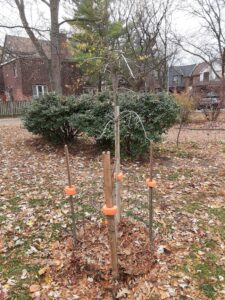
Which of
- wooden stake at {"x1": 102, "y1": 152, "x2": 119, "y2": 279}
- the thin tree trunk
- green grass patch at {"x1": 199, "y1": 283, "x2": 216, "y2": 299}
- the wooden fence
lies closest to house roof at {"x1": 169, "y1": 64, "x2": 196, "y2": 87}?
the wooden fence

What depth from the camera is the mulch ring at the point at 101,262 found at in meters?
2.41

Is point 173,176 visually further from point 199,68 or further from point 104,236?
point 199,68

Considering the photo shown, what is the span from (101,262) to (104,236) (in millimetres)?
410

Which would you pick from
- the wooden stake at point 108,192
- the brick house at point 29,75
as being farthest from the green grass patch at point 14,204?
the brick house at point 29,75

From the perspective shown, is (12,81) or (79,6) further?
(12,81)

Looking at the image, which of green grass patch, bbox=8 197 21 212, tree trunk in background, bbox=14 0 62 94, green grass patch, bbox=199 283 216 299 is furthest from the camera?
tree trunk in background, bbox=14 0 62 94

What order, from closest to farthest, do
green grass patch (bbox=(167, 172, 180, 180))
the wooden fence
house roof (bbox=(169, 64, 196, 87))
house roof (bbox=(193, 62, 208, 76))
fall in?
green grass patch (bbox=(167, 172, 180, 180))
the wooden fence
house roof (bbox=(193, 62, 208, 76))
house roof (bbox=(169, 64, 196, 87))

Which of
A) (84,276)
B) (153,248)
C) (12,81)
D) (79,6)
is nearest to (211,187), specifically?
(153,248)

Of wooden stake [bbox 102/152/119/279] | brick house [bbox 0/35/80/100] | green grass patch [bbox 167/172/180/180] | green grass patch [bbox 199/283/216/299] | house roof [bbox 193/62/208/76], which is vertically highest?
house roof [bbox 193/62/208/76]

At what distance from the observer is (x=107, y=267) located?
8.30ft

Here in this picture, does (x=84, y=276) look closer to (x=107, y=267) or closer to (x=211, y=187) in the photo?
(x=107, y=267)

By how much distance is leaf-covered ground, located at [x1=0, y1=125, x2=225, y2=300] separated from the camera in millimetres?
2385

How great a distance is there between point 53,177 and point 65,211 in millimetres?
1447

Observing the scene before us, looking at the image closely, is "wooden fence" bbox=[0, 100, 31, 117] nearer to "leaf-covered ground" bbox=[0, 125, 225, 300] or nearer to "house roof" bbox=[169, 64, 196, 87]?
"leaf-covered ground" bbox=[0, 125, 225, 300]
